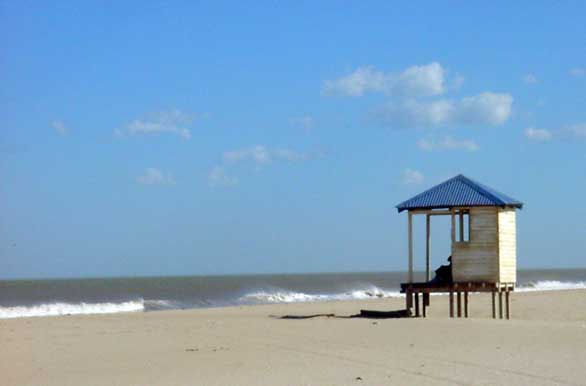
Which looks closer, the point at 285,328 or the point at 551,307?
the point at 285,328

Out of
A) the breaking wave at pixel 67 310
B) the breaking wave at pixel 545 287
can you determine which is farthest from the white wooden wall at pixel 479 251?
the breaking wave at pixel 545 287

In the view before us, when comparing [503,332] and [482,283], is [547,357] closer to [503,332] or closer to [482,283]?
[503,332]

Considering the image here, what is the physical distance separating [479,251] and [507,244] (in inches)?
36.6

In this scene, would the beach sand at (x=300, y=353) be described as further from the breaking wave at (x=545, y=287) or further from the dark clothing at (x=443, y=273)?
the breaking wave at (x=545, y=287)

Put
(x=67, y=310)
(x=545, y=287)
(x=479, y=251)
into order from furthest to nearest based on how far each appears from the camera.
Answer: (x=545, y=287), (x=67, y=310), (x=479, y=251)

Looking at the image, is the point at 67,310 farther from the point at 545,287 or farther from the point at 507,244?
the point at 545,287

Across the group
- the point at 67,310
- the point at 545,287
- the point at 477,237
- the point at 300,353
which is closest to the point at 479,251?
the point at 477,237

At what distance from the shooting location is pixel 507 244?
2391cm

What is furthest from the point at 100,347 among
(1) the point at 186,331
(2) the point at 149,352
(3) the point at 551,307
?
(3) the point at 551,307

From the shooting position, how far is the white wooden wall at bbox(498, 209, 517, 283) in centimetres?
2347

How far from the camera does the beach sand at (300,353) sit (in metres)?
12.8

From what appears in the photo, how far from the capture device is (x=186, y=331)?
69.6ft

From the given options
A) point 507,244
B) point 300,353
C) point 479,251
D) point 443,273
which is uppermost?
point 507,244

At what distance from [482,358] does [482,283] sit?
9.11 m
